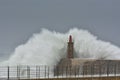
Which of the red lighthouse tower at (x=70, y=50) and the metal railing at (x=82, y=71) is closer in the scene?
the metal railing at (x=82, y=71)

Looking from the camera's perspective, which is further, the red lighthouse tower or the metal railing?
the red lighthouse tower

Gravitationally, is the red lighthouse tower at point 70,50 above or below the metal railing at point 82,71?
above

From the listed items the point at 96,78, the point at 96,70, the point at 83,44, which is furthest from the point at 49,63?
the point at 96,78

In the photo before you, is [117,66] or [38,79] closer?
[38,79]

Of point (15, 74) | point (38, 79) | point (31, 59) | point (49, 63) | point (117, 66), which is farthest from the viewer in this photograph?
point (31, 59)

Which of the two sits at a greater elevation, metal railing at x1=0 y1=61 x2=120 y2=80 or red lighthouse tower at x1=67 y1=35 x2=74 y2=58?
red lighthouse tower at x1=67 y1=35 x2=74 y2=58

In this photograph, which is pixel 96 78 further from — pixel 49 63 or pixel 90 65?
pixel 49 63

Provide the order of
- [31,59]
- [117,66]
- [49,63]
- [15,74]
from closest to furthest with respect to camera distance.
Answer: [15,74] < [117,66] < [49,63] < [31,59]

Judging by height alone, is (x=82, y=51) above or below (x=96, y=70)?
above

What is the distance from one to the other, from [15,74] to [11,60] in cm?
1097

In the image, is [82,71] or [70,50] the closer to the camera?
[82,71]

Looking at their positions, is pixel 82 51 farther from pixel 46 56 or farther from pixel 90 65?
pixel 90 65

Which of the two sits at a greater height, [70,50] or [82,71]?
[70,50]

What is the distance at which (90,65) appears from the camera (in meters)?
18.1
